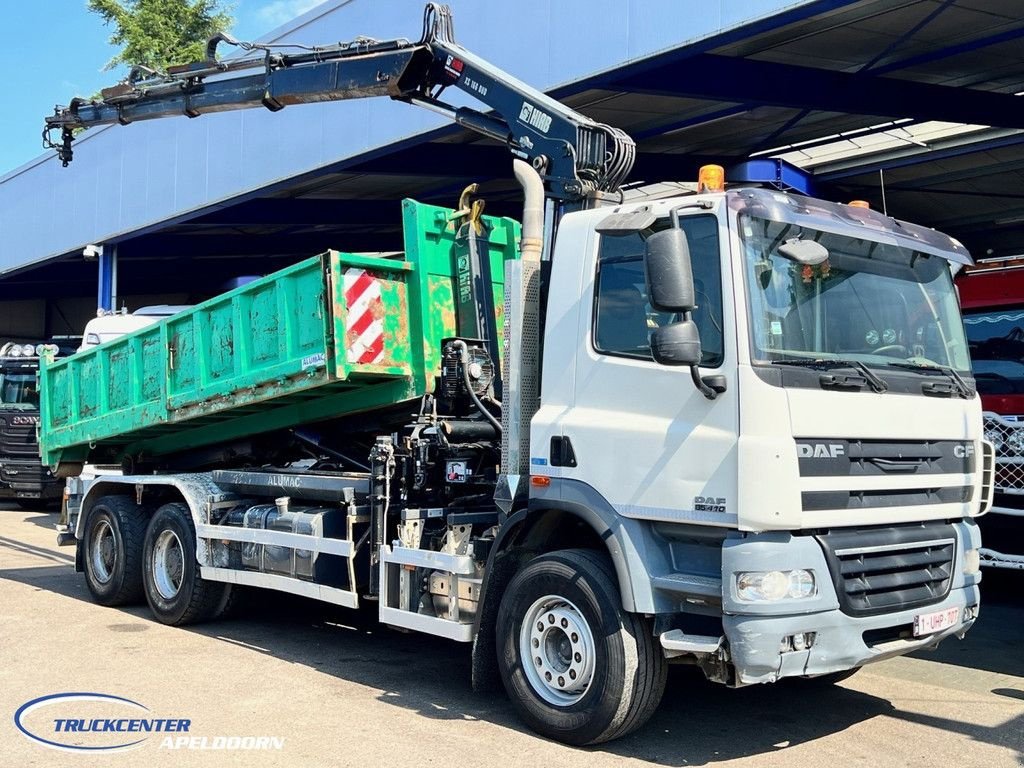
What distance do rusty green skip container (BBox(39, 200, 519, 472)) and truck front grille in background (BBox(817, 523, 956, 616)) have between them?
3080mm

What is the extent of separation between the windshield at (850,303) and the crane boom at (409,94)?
61.0 inches

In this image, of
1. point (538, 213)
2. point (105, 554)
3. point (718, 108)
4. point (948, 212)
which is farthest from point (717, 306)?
point (948, 212)

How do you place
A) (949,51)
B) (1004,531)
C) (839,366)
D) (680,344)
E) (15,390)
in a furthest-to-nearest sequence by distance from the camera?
1. (15,390)
2. (949,51)
3. (1004,531)
4. (839,366)
5. (680,344)

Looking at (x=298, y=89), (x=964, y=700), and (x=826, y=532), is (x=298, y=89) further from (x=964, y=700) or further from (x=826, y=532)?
(x=964, y=700)

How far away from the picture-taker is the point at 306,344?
712 centimetres

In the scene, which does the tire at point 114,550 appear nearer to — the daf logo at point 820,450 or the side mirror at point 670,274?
the side mirror at point 670,274

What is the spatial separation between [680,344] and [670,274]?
1.06 feet

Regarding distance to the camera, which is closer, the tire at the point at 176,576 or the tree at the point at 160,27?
the tire at the point at 176,576

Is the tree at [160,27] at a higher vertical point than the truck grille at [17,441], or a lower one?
higher

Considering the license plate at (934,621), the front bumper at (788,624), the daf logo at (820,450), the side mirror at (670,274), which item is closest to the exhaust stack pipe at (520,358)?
the side mirror at (670,274)

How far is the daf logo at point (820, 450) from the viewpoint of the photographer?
4758 mm

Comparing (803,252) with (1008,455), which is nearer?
(803,252)

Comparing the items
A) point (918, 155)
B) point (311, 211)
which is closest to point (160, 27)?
point (311, 211)

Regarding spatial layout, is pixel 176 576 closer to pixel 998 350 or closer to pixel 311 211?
pixel 998 350
